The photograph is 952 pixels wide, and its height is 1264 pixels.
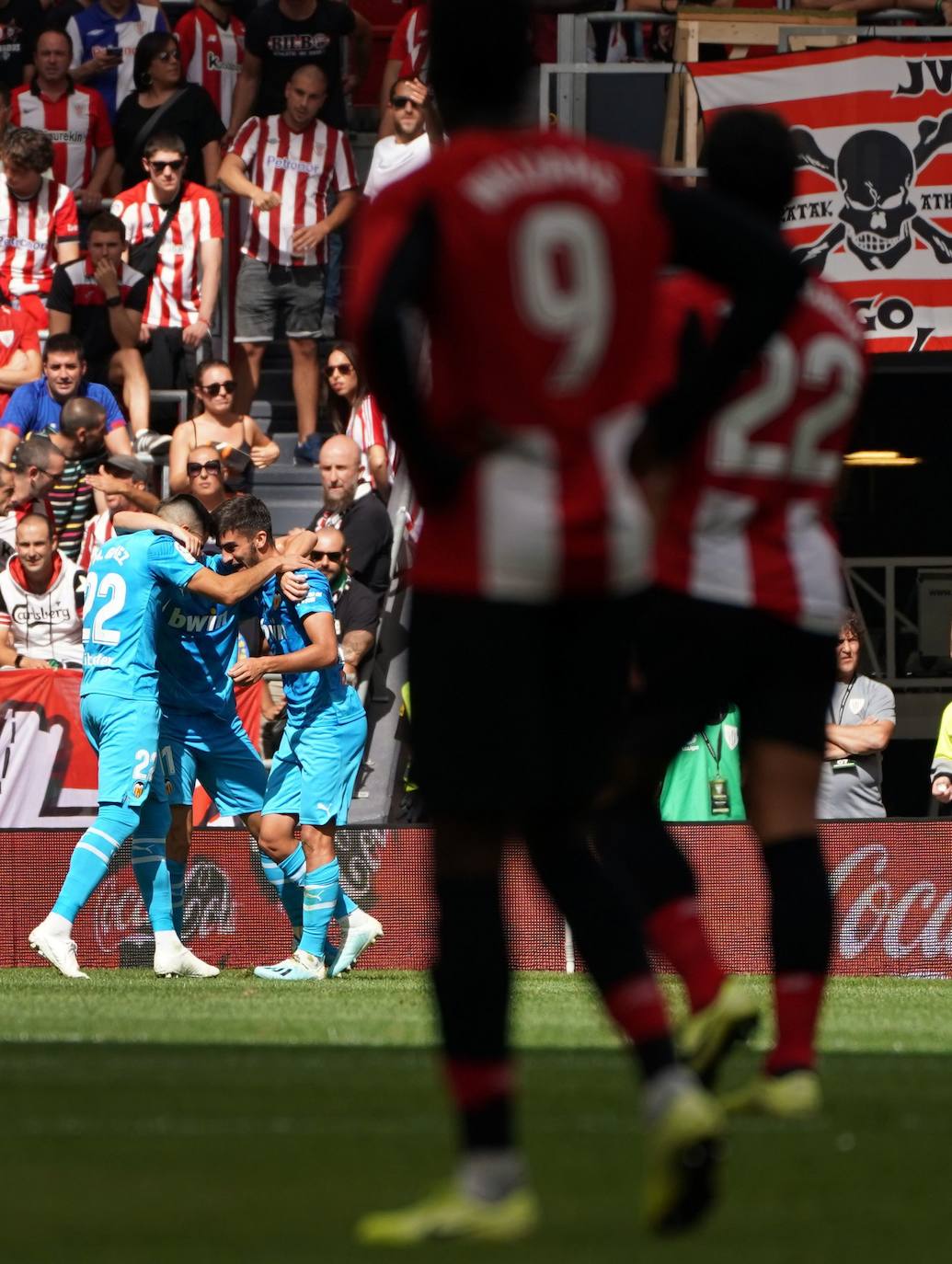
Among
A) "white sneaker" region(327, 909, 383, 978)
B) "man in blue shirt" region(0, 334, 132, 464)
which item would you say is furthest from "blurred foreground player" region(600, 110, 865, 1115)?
"man in blue shirt" region(0, 334, 132, 464)

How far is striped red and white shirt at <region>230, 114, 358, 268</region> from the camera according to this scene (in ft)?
53.3

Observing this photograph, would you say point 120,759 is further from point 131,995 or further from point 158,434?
point 158,434

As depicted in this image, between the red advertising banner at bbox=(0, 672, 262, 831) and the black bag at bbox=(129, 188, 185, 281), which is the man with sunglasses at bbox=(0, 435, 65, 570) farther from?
the black bag at bbox=(129, 188, 185, 281)

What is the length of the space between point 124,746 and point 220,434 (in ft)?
13.7

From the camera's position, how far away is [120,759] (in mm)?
11273

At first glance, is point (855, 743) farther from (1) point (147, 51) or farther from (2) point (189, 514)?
(1) point (147, 51)

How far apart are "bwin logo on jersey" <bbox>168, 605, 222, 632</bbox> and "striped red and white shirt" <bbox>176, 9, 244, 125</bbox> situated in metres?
7.02

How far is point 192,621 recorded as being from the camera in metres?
11.7

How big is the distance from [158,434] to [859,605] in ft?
20.1

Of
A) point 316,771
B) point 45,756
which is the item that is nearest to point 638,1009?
point 316,771

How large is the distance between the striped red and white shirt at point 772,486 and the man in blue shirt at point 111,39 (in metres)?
12.8

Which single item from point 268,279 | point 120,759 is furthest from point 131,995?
point 268,279

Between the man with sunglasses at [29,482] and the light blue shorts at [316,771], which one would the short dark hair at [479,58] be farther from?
the man with sunglasses at [29,482]

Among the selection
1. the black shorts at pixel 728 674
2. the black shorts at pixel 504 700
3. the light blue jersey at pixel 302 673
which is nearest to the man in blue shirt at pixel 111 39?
the light blue jersey at pixel 302 673
